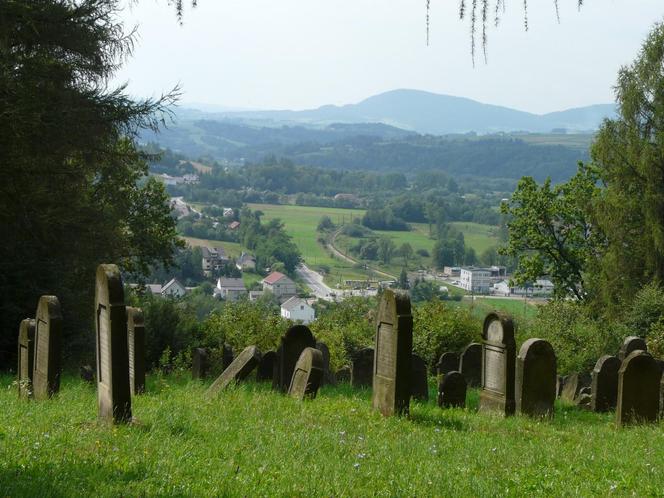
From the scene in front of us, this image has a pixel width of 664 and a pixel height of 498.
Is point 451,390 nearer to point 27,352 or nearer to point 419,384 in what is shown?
point 419,384

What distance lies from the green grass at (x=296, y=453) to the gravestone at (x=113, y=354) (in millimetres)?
220

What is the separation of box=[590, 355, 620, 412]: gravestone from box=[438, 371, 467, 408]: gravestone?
122 inches

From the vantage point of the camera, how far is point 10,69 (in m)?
19.8

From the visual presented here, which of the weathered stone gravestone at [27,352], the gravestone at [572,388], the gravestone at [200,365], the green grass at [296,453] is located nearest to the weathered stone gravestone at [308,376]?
the green grass at [296,453]

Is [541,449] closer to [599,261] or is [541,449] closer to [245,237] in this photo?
[599,261]

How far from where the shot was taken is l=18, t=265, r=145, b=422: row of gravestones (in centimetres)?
962

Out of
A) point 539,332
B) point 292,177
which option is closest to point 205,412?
point 539,332

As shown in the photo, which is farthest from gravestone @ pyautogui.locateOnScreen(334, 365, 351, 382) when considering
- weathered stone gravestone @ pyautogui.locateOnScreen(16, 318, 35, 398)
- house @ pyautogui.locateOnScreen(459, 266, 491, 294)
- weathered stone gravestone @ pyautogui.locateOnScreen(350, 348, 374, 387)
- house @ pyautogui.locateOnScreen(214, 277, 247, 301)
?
house @ pyautogui.locateOnScreen(459, 266, 491, 294)

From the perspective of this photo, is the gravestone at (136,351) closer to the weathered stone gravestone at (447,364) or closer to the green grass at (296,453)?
the green grass at (296,453)

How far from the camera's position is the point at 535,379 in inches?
547

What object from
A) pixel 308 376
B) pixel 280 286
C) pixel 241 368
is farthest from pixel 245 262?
pixel 308 376

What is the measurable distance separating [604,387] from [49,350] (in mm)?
9591

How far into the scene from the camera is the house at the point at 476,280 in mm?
79312

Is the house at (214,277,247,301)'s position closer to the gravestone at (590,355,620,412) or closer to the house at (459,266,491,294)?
the house at (459,266,491,294)
